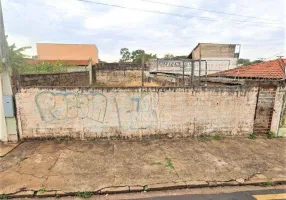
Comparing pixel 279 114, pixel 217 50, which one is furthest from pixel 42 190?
pixel 217 50

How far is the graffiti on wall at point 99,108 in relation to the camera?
17.8 feet

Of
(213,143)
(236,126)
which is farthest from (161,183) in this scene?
(236,126)

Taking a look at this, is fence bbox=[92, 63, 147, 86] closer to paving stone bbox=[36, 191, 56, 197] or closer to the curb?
the curb

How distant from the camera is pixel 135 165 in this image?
4.38 meters

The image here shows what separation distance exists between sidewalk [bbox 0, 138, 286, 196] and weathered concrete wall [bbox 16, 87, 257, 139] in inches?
16.3

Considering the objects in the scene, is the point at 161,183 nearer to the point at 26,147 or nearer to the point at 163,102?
the point at 163,102

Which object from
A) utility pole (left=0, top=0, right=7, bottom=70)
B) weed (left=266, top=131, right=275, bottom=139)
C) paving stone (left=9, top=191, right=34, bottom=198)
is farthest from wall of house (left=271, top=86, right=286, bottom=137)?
utility pole (left=0, top=0, right=7, bottom=70)

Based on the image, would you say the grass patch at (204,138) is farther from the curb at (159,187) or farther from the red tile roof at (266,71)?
the red tile roof at (266,71)

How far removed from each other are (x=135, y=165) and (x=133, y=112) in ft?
6.13

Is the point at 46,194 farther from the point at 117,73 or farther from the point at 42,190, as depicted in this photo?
the point at 117,73

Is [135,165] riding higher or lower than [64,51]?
lower

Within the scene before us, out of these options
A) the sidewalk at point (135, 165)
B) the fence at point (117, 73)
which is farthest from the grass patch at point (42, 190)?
the fence at point (117, 73)

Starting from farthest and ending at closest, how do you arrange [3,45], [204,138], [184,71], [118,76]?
[118,76] < [184,71] < [204,138] < [3,45]

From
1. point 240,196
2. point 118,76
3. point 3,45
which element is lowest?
point 240,196
